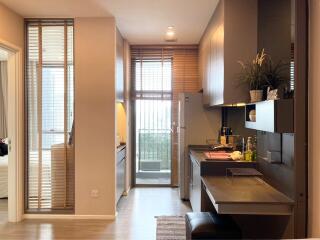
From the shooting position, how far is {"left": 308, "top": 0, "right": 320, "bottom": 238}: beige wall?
2178 mm

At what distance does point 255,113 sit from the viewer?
2955 mm

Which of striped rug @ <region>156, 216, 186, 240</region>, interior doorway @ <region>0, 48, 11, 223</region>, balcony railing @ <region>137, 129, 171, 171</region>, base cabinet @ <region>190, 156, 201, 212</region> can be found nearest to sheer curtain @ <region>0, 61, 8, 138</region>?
interior doorway @ <region>0, 48, 11, 223</region>

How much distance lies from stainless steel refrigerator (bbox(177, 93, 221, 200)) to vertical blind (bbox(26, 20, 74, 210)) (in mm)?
1816

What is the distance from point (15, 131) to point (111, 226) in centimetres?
180

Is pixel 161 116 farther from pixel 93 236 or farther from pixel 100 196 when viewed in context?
pixel 93 236

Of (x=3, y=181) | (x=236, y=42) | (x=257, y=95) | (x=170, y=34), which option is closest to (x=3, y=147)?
(x=3, y=181)

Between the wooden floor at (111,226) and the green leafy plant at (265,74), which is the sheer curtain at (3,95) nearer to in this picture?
the wooden floor at (111,226)

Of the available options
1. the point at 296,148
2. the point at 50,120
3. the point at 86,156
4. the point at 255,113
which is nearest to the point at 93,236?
the point at 86,156

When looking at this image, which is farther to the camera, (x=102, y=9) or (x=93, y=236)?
(x=102, y=9)

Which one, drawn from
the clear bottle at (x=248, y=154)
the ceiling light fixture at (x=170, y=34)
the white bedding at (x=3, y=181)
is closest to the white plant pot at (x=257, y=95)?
the clear bottle at (x=248, y=154)

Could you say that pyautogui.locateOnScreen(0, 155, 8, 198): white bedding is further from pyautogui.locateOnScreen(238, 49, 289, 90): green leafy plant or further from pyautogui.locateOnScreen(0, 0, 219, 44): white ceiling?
pyautogui.locateOnScreen(238, 49, 289, 90): green leafy plant

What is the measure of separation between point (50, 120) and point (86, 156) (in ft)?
2.39

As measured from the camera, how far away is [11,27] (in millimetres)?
4090

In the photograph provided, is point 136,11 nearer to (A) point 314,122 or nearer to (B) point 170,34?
(B) point 170,34
